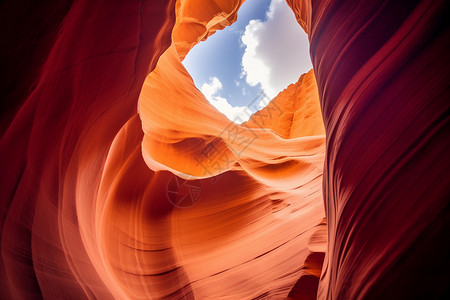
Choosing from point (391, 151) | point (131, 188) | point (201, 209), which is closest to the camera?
point (391, 151)

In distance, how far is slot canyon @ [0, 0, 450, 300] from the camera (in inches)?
45.2

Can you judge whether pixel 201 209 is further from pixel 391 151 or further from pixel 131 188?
pixel 391 151

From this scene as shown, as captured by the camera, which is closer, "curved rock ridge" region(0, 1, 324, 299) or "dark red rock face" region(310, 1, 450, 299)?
"dark red rock face" region(310, 1, 450, 299)

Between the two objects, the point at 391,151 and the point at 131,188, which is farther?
the point at 131,188

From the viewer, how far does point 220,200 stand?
4660mm

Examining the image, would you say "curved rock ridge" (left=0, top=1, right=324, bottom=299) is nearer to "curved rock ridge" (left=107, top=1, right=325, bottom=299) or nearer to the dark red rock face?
"curved rock ridge" (left=107, top=1, right=325, bottom=299)

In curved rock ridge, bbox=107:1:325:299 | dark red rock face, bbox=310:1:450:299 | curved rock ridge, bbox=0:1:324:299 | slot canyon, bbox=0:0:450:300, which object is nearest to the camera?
dark red rock face, bbox=310:1:450:299

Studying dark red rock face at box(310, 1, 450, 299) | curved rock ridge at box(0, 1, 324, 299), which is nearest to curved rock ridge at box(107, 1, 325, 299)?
curved rock ridge at box(0, 1, 324, 299)

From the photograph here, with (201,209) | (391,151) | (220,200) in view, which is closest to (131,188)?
(201,209)

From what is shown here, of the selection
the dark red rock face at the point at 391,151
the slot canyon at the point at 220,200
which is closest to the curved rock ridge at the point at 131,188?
the slot canyon at the point at 220,200

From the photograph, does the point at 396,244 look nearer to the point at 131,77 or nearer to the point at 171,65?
the point at 131,77

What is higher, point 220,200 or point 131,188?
point 220,200

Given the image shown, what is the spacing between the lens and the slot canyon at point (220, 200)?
115cm

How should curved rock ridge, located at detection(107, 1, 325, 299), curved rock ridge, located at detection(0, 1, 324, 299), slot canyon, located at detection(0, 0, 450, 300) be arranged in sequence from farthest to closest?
curved rock ridge, located at detection(107, 1, 325, 299) < curved rock ridge, located at detection(0, 1, 324, 299) < slot canyon, located at detection(0, 0, 450, 300)
